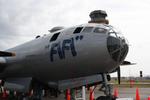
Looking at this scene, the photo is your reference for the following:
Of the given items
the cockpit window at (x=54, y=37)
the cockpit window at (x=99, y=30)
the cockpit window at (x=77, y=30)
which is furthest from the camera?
the cockpit window at (x=54, y=37)

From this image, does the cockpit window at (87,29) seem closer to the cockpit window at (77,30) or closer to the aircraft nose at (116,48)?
the cockpit window at (77,30)

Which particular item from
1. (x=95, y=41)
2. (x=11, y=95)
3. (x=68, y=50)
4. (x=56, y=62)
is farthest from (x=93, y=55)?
(x=11, y=95)

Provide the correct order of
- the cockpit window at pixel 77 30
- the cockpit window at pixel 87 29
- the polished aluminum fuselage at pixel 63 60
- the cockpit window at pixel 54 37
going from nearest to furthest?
the polished aluminum fuselage at pixel 63 60, the cockpit window at pixel 87 29, the cockpit window at pixel 77 30, the cockpit window at pixel 54 37

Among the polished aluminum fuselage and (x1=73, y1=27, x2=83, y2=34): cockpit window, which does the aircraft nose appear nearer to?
the polished aluminum fuselage

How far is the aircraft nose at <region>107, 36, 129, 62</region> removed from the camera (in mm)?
Result: 10508

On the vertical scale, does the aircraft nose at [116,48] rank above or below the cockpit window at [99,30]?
below

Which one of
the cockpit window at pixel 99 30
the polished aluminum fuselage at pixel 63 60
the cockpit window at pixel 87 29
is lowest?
the polished aluminum fuselage at pixel 63 60

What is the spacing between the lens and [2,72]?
56.4 feet

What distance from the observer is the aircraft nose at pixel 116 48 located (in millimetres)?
10508

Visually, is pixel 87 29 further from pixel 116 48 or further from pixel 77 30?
pixel 116 48

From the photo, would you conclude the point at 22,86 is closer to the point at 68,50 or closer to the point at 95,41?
the point at 68,50

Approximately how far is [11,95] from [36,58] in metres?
7.87

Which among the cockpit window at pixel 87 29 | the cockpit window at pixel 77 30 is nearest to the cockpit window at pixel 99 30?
the cockpit window at pixel 87 29

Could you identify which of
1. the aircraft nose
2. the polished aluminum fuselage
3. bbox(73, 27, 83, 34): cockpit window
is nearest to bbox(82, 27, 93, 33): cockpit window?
the polished aluminum fuselage
